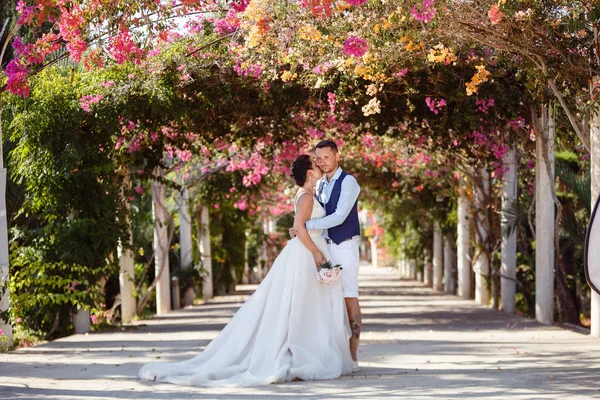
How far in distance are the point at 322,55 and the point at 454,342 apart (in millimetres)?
3976

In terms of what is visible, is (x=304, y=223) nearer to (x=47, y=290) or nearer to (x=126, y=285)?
(x=47, y=290)

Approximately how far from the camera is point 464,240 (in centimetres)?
2436

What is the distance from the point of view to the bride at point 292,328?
8.84 meters

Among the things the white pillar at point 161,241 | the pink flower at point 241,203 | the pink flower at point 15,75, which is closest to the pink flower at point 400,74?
the pink flower at point 15,75

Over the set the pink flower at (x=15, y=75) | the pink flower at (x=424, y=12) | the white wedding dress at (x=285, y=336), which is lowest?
the white wedding dress at (x=285, y=336)

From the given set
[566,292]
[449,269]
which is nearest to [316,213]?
[566,292]

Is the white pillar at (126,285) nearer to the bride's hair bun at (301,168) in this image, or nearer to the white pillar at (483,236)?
the white pillar at (483,236)

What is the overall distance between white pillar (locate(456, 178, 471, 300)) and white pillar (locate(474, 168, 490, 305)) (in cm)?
51

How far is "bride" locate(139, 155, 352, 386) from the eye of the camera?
8.84m

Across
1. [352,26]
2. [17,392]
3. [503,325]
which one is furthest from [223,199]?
[17,392]

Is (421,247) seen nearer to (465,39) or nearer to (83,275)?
(83,275)

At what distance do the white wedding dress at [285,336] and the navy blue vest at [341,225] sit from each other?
11 centimetres

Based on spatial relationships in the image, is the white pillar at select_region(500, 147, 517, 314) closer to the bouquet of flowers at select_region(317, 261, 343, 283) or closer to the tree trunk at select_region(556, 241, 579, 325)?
the tree trunk at select_region(556, 241, 579, 325)

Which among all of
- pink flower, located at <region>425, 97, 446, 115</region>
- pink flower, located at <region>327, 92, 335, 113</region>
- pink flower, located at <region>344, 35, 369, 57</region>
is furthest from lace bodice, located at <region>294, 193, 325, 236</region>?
pink flower, located at <region>425, 97, 446, 115</region>
